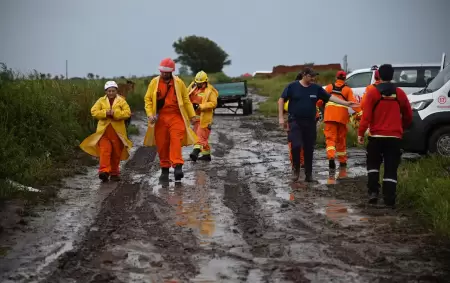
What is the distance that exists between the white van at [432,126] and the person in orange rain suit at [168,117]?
408 cm

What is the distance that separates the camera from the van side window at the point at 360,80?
2262 cm

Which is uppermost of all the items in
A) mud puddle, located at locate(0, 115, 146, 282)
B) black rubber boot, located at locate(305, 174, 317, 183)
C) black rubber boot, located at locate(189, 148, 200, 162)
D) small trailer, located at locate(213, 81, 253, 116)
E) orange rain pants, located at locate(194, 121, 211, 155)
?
small trailer, located at locate(213, 81, 253, 116)

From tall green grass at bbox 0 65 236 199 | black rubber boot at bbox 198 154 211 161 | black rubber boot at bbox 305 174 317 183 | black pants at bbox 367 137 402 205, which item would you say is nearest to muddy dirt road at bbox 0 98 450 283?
black rubber boot at bbox 305 174 317 183

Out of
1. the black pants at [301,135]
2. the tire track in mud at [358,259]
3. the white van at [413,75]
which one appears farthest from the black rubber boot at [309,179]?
the white van at [413,75]

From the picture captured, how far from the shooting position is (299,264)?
22.1ft

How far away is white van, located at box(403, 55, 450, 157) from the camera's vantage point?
14.0 m

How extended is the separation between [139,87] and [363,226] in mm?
26752

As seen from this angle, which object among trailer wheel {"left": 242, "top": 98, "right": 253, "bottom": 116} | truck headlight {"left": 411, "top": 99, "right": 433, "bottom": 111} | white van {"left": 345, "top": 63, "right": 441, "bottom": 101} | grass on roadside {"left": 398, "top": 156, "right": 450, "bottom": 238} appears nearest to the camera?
grass on roadside {"left": 398, "top": 156, "right": 450, "bottom": 238}

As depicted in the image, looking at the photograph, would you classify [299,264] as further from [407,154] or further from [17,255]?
[407,154]

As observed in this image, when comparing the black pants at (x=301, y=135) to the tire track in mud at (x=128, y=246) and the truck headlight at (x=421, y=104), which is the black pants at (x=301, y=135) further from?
the tire track in mud at (x=128, y=246)

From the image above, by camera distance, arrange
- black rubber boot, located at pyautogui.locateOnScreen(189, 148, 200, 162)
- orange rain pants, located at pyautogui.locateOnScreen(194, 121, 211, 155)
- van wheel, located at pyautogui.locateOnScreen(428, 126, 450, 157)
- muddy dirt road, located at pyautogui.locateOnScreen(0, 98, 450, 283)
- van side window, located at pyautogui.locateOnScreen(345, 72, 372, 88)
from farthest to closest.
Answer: van side window, located at pyautogui.locateOnScreen(345, 72, 372, 88), orange rain pants, located at pyautogui.locateOnScreen(194, 121, 211, 155), black rubber boot, located at pyautogui.locateOnScreen(189, 148, 200, 162), van wheel, located at pyautogui.locateOnScreen(428, 126, 450, 157), muddy dirt road, located at pyautogui.locateOnScreen(0, 98, 450, 283)

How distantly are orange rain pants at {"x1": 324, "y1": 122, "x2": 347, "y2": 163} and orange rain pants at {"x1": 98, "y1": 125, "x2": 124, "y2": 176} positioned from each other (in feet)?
12.0

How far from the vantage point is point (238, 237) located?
792 centimetres

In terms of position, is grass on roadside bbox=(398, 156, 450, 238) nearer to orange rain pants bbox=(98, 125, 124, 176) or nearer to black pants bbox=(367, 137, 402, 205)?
black pants bbox=(367, 137, 402, 205)
